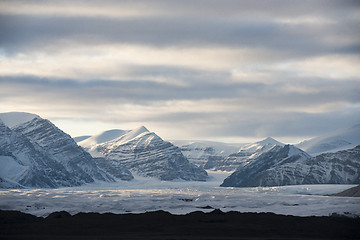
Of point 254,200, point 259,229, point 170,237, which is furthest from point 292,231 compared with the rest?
point 254,200

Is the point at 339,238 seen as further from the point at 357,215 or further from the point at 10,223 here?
the point at 10,223

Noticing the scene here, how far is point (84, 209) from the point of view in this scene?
13862 cm

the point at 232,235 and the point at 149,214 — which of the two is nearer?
the point at 232,235

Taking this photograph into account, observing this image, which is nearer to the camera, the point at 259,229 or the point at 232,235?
the point at 232,235

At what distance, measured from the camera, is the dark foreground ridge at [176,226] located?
305ft

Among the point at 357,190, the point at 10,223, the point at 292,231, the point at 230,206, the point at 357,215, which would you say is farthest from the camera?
the point at 357,190

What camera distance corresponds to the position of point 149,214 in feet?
398

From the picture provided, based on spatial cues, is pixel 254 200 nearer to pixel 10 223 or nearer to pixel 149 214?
pixel 149 214

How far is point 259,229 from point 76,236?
2942 cm

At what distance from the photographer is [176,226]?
10425cm

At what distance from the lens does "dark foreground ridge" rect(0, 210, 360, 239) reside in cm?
9294

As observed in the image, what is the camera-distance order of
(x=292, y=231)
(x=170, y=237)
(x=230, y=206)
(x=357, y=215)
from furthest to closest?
(x=230, y=206) < (x=357, y=215) < (x=292, y=231) < (x=170, y=237)

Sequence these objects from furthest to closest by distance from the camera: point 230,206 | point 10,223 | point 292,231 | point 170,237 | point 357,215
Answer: point 230,206 → point 357,215 → point 10,223 → point 292,231 → point 170,237

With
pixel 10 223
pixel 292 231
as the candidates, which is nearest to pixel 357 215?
pixel 292 231
